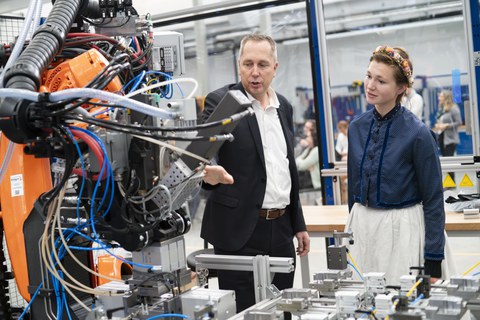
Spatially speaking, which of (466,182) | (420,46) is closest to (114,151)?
(466,182)

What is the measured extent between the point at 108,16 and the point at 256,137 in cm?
85

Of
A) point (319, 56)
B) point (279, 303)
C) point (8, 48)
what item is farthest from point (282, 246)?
point (319, 56)

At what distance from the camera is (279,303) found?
1786 millimetres

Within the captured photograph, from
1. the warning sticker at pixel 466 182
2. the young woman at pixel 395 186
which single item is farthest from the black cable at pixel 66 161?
the warning sticker at pixel 466 182

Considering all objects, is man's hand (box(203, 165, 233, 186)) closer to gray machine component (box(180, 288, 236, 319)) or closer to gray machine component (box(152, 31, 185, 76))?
gray machine component (box(180, 288, 236, 319))

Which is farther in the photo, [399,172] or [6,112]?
[399,172]

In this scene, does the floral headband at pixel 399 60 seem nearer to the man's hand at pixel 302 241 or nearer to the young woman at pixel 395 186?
the young woman at pixel 395 186

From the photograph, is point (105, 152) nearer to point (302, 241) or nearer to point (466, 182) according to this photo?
point (302, 241)

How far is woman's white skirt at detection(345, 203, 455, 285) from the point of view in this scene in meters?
2.57

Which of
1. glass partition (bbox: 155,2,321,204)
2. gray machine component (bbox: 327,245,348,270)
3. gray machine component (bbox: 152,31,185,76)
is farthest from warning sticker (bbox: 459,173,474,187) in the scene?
glass partition (bbox: 155,2,321,204)

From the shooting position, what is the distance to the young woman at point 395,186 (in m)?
2.50

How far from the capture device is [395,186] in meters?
2.57

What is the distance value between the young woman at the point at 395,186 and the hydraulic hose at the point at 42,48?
1321 millimetres

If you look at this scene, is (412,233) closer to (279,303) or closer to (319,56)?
(279,303)
